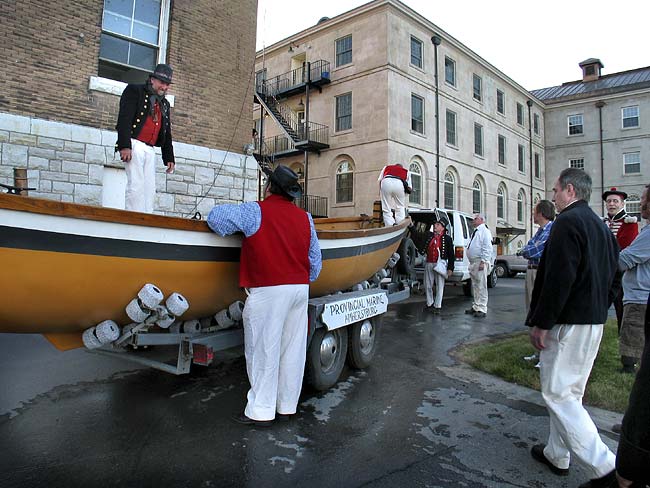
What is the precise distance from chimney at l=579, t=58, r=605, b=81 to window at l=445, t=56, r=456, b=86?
767 inches

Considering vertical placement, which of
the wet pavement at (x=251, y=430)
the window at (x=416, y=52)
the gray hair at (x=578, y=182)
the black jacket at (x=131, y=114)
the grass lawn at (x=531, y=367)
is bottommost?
the wet pavement at (x=251, y=430)

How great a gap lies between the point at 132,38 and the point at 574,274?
9052 millimetres

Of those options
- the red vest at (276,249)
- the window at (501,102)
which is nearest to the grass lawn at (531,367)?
the red vest at (276,249)

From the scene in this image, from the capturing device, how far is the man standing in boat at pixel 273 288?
3.23m

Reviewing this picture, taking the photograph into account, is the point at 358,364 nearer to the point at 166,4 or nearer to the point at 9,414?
the point at 9,414

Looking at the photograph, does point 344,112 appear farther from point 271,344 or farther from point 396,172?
point 271,344

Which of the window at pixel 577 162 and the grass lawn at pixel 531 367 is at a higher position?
the window at pixel 577 162

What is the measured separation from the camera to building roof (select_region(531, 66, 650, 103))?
110ft

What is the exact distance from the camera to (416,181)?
23328 mm

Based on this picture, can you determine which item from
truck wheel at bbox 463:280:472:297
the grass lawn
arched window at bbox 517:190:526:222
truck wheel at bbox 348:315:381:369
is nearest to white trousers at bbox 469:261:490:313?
the grass lawn

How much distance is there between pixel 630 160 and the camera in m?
33.4

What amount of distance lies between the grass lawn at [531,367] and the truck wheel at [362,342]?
52.4 inches

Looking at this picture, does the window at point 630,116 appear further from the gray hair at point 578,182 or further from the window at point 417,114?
the gray hair at point 578,182

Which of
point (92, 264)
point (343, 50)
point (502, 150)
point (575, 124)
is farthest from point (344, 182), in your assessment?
point (575, 124)
